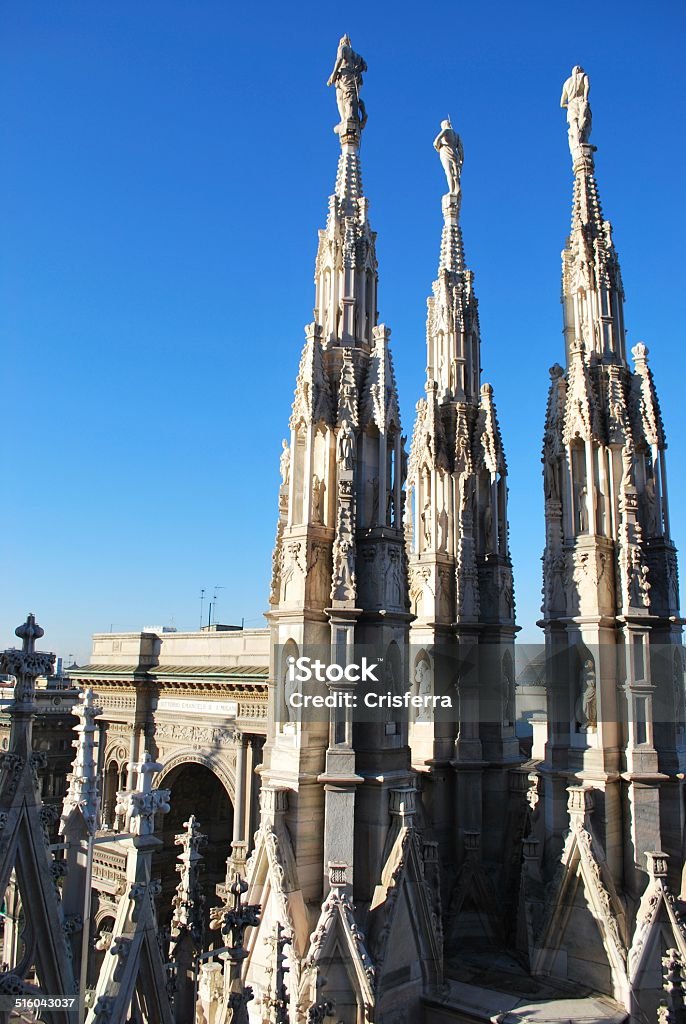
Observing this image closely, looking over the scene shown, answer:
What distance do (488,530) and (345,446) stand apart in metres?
6.45

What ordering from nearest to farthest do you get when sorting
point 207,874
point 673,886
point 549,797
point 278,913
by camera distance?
point 278,913, point 673,886, point 549,797, point 207,874

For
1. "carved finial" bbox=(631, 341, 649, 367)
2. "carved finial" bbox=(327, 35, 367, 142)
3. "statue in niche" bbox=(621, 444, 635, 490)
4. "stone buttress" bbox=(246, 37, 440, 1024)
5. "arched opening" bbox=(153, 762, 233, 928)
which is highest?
"carved finial" bbox=(327, 35, 367, 142)

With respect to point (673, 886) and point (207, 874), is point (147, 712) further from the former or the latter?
point (673, 886)

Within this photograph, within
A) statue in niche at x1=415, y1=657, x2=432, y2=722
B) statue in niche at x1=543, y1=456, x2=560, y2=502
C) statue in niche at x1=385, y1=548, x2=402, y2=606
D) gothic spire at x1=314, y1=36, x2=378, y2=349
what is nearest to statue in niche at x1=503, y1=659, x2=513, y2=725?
statue in niche at x1=415, y1=657, x2=432, y2=722

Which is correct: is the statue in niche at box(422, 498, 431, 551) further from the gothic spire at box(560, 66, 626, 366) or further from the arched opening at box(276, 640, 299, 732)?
the arched opening at box(276, 640, 299, 732)

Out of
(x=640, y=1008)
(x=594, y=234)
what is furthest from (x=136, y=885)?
(x=594, y=234)

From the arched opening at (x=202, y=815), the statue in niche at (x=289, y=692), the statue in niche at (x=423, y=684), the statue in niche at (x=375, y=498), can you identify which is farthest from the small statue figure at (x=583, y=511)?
the arched opening at (x=202, y=815)

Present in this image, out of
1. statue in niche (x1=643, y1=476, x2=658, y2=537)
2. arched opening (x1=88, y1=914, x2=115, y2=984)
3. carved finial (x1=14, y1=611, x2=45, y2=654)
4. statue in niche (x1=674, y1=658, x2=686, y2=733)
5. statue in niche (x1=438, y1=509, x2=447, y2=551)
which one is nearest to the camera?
carved finial (x1=14, y1=611, x2=45, y2=654)

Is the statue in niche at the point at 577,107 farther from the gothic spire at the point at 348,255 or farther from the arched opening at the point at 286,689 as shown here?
the arched opening at the point at 286,689

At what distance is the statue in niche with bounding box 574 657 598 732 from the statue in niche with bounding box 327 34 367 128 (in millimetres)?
12030

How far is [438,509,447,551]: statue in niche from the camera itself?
19.0 metres

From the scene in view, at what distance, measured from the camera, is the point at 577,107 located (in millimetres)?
18484

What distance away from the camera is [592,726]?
15.1 metres

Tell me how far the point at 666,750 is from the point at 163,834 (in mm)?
25608
